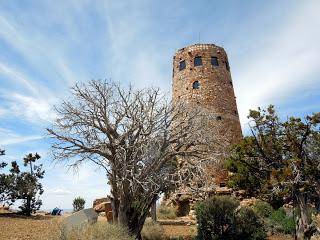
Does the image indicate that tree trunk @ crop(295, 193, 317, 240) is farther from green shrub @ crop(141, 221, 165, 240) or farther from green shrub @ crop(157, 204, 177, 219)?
green shrub @ crop(157, 204, 177, 219)

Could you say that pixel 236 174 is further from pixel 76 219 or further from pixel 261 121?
pixel 76 219

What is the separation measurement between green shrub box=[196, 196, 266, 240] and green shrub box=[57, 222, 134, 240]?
4.58 m

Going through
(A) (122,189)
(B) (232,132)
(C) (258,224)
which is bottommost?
(C) (258,224)

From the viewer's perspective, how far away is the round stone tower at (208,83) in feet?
98.1

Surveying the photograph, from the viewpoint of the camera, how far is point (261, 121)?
47.2 feet

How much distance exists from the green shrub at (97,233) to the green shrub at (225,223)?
15.0ft

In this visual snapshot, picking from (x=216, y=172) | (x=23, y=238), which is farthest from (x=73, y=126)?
(x=216, y=172)

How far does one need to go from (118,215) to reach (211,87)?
1877 cm

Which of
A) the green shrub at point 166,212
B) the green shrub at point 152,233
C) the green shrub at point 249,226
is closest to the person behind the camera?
the green shrub at point 249,226

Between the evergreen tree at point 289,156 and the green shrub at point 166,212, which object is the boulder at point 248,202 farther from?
the evergreen tree at point 289,156

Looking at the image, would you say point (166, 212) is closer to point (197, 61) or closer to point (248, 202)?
point (248, 202)

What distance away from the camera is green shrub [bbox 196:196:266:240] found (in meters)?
15.5

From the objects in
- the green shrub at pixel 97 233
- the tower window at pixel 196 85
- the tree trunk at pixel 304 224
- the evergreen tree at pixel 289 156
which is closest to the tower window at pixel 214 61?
the tower window at pixel 196 85

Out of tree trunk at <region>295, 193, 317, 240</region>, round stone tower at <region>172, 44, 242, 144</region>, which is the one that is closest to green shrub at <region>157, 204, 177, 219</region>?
round stone tower at <region>172, 44, 242, 144</region>
